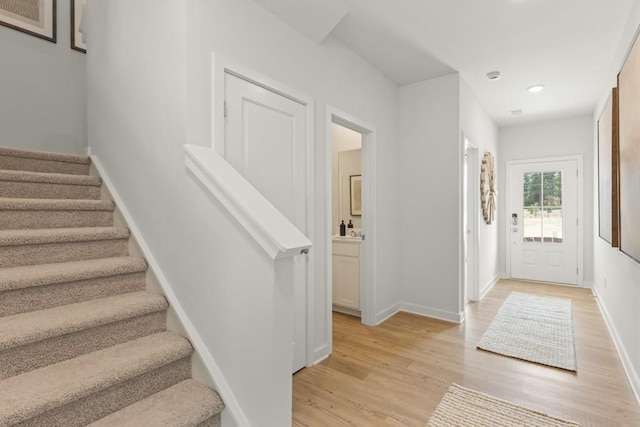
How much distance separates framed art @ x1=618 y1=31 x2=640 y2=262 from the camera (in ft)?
6.41

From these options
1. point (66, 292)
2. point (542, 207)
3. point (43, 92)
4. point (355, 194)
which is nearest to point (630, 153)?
point (355, 194)

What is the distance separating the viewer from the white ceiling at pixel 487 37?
2453 mm

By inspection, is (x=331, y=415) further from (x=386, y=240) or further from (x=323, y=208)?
(x=386, y=240)

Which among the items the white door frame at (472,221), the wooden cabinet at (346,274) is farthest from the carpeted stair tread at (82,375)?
the white door frame at (472,221)

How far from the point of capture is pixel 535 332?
10.6ft

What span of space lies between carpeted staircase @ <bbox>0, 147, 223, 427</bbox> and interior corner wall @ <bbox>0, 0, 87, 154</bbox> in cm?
156

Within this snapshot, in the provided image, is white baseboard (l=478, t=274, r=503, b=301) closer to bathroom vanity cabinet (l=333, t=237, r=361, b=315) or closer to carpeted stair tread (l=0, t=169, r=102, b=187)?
bathroom vanity cabinet (l=333, t=237, r=361, b=315)

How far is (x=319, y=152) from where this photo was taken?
270 centimetres

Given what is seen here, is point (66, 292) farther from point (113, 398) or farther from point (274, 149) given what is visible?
point (274, 149)

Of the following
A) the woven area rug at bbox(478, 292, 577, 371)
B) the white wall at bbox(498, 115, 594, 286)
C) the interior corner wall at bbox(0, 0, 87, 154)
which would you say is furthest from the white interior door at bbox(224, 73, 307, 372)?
the white wall at bbox(498, 115, 594, 286)

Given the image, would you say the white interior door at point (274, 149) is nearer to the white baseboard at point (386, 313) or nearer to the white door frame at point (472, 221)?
the white baseboard at point (386, 313)

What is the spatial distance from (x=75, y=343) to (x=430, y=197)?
330 cm

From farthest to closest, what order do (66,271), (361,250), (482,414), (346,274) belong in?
(346,274)
(361,250)
(482,414)
(66,271)

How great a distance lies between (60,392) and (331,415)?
1349mm
